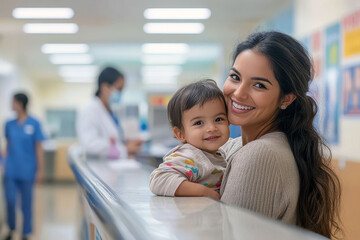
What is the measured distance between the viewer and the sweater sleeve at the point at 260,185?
135 centimetres

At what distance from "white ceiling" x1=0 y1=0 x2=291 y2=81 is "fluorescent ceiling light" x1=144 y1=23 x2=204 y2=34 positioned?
0.16m

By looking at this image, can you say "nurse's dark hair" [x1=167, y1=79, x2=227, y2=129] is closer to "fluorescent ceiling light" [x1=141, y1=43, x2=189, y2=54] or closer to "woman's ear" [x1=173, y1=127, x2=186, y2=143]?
"woman's ear" [x1=173, y1=127, x2=186, y2=143]

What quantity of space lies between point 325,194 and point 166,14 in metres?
6.66

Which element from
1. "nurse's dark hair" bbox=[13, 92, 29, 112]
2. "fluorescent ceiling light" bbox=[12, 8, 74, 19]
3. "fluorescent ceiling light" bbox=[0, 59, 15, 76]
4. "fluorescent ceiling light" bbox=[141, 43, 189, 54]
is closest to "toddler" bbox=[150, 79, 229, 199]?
"nurse's dark hair" bbox=[13, 92, 29, 112]

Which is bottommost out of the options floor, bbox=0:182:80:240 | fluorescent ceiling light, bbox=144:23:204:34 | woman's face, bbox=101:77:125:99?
floor, bbox=0:182:80:240

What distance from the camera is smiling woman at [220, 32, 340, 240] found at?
1360 millimetres

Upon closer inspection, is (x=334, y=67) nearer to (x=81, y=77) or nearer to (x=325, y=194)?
(x=325, y=194)

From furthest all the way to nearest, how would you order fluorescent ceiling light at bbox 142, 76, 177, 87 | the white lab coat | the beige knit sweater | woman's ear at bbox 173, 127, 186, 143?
fluorescent ceiling light at bbox 142, 76, 177, 87 < the white lab coat < woman's ear at bbox 173, 127, 186, 143 < the beige knit sweater

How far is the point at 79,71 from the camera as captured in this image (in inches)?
615

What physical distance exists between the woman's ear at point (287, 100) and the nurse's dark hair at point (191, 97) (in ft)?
0.66

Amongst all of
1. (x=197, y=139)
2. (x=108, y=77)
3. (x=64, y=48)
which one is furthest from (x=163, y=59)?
(x=197, y=139)

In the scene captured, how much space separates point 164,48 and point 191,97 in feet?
31.9

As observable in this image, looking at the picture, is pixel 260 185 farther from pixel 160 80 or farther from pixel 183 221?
pixel 160 80

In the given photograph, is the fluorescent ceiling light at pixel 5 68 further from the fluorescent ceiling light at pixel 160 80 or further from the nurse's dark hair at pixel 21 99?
the nurse's dark hair at pixel 21 99
